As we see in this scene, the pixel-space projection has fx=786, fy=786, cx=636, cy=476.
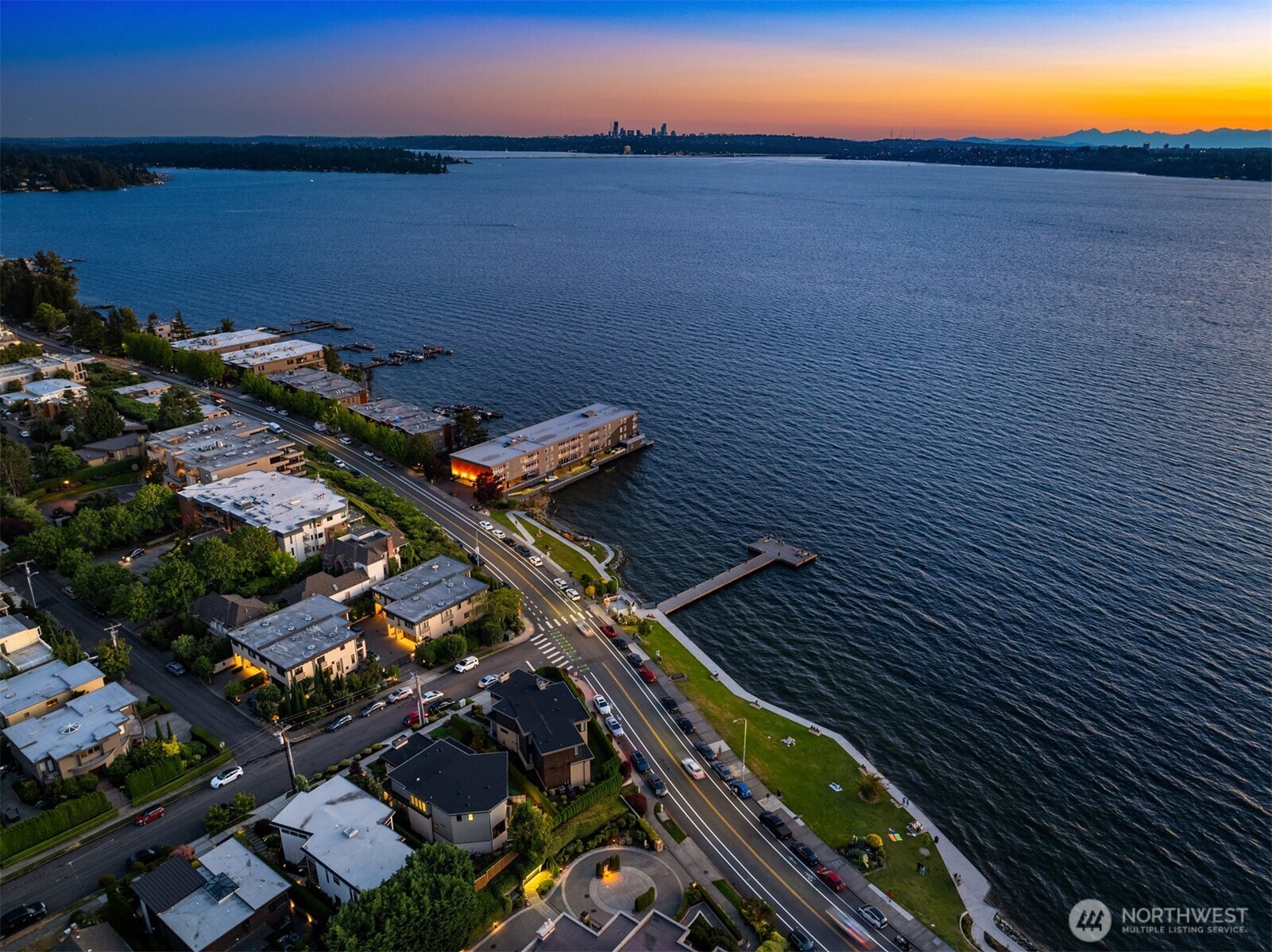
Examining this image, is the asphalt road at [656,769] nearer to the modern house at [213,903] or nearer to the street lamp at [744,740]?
the street lamp at [744,740]

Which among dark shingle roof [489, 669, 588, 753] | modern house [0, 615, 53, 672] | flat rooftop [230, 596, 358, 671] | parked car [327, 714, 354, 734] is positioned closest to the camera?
dark shingle roof [489, 669, 588, 753]

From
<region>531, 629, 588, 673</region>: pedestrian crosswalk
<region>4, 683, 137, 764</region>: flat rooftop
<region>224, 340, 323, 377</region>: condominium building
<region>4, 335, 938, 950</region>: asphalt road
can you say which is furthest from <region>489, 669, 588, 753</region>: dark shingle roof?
<region>224, 340, 323, 377</region>: condominium building

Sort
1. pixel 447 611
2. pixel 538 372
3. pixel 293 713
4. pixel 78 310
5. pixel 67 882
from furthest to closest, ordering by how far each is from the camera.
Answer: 1. pixel 78 310
2. pixel 538 372
3. pixel 447 611
4. pixel 293 713
5. pixel 67 882

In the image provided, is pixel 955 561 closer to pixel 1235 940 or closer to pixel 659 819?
pixel 1235 940

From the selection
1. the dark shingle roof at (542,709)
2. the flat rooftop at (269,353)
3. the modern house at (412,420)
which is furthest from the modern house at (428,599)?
the flat rooftop at (269,353)

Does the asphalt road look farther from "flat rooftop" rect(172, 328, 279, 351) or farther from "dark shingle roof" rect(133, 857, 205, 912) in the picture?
"flat rooftop" rect(172, 328, 279, 351)

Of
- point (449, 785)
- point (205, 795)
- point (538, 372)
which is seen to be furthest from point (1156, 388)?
point (205, 795)

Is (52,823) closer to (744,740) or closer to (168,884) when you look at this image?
(168,884)
